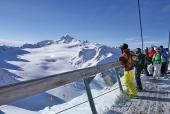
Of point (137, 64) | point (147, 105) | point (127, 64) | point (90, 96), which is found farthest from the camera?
point (137, 64)

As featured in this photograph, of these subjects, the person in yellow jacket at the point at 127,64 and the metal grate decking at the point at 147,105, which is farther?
the person in yellow jacket at the point at 127,64

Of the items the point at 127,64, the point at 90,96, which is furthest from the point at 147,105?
the point at 127,64

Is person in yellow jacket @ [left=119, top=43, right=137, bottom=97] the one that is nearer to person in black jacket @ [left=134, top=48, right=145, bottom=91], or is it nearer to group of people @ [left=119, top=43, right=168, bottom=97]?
group of people @ [left=119, top=43, right=168, bottom=97]

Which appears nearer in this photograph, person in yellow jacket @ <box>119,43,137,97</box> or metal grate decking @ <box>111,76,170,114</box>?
metal grate decking @ <box>111,76,170,114</box>

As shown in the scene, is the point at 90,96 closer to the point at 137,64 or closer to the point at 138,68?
the point at 138,68

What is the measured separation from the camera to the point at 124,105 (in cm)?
788

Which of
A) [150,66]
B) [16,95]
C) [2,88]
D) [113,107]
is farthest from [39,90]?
[150,66]

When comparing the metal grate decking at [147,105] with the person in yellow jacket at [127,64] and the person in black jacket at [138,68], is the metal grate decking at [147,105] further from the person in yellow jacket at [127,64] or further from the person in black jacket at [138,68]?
the person in black jacket at [138,68]

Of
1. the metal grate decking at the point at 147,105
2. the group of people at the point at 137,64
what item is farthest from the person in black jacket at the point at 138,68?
the metal grate decking at the point at 147,105

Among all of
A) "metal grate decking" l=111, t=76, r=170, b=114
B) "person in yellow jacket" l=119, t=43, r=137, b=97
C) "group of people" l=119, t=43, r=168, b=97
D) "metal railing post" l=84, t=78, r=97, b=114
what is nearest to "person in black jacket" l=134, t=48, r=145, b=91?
"group of people" l=119, t=43, r=168, b=97

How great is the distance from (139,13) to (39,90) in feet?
46.0

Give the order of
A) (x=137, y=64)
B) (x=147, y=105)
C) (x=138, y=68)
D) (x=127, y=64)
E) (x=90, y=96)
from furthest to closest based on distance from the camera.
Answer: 1. (x=137, y=64)
2. (x=138, y=68)
3. (x=127, y=64)
4. (x=147, y=105)
5. (x=90, y=96)

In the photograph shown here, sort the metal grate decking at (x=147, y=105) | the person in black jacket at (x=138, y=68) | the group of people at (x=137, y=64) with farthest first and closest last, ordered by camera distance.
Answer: the person in black jacket at (x=138, y=68) → the group of people at (x=137, y=64) → the metal grate decking at (x=147, y=105)

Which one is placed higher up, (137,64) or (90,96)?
(90,96)
